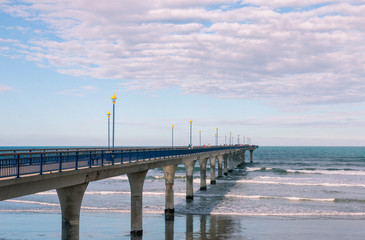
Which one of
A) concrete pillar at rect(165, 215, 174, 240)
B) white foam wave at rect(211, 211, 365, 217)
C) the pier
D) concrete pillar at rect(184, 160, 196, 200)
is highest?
the pier

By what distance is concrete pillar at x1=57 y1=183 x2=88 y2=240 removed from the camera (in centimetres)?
2044

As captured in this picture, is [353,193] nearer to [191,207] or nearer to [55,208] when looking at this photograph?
[191,207]

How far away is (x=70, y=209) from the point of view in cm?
2059

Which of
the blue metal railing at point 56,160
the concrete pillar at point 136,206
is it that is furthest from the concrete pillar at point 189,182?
the concrete pillar at point 136,206

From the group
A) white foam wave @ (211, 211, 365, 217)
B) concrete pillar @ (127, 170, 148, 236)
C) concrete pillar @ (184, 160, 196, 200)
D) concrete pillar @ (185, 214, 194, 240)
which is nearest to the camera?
concrete pillar @ (185, 214, 194, 240)

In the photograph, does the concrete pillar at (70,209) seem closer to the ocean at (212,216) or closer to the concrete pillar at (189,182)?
the ocean at (212,216)

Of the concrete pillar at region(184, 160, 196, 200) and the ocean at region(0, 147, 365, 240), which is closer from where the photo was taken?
the ocean at region(0, 147, 365, 240)

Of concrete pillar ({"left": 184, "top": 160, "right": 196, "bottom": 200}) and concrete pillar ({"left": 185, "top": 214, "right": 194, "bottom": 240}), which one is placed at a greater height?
concrete pillar ({"left": 184, "top": 160, "right": 196, "bottom": 200})

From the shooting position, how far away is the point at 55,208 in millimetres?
41938

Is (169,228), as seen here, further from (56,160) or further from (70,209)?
(56,160)

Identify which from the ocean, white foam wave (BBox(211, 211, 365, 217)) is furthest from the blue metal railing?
white foam wave (BBox(211, 211, 365, 217))

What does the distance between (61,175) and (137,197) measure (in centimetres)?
1142

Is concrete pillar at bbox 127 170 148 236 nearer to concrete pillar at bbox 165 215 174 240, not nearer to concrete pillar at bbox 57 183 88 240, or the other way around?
concrete pillar at bbox 165 215 174 240

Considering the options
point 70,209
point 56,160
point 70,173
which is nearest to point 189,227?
point 70,209
